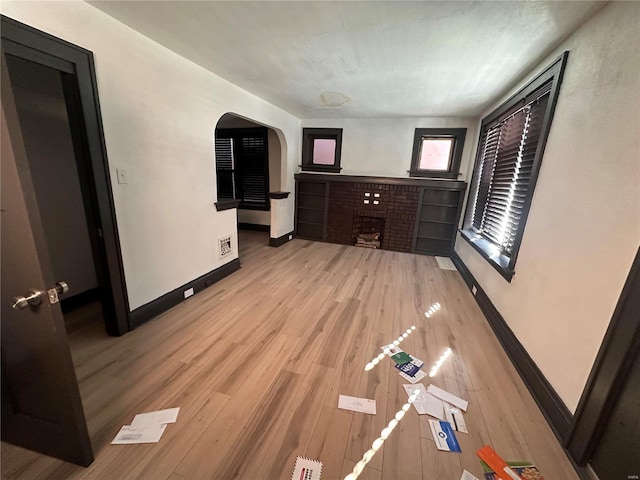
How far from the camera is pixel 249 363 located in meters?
1.80

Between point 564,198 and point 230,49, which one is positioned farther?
point 230,49

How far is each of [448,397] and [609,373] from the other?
2.62ft

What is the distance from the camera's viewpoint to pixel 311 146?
16.2 feet

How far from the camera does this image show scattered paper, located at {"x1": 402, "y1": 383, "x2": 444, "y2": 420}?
1480mm

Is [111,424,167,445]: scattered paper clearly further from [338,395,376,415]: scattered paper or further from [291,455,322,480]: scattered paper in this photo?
[338,395,376,415]: scattered paper

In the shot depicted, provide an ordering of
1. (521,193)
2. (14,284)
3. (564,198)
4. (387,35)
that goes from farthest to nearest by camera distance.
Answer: (521,193) → (387,35) → (564,198) → (14,284)

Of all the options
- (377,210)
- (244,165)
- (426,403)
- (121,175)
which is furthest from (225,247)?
(377,210)

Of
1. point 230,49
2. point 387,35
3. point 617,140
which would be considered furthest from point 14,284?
point 617,140

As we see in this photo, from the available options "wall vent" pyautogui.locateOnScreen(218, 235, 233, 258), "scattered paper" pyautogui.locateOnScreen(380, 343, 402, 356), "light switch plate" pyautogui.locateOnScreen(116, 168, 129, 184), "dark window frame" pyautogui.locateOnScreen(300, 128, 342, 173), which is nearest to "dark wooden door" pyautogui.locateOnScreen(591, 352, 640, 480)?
"scattered paper" pyautogui.locateOnScreen(380, 343, 402, 356)

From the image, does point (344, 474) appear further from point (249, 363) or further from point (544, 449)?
point (544, 449)

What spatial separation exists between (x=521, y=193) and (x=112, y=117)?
3458 millimetres

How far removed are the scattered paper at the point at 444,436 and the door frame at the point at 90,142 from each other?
7.80 feet

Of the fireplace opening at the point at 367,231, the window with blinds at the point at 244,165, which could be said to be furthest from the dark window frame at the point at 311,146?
the fireplace opening at the point at 367,231

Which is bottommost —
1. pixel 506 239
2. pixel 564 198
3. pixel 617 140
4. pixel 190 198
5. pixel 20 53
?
pixel 506 239
